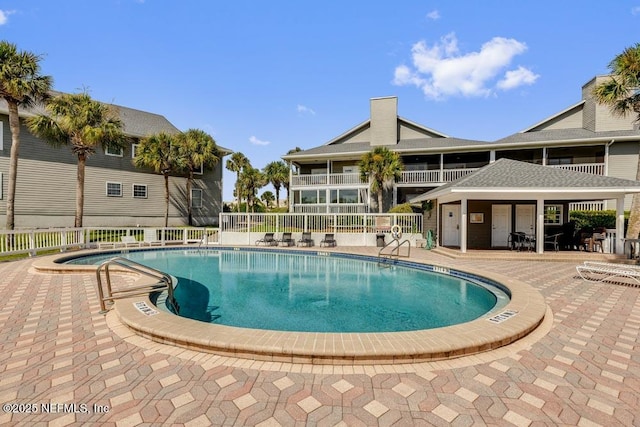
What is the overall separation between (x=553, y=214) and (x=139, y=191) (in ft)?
92.0

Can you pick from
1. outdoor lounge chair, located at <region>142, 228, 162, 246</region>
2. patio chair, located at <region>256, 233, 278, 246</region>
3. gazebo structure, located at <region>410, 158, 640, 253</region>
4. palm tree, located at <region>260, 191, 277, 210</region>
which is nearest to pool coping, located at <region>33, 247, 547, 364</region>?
gazebo structure, located at <region>410, 158, 640, 253</region>

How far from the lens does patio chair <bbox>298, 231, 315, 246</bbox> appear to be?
52.8ft

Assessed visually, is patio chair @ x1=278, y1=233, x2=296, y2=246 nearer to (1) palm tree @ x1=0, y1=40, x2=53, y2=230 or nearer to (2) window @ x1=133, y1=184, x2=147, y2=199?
→ (1) palm tree @ x1=0, y1=40, x2=53, y2=230

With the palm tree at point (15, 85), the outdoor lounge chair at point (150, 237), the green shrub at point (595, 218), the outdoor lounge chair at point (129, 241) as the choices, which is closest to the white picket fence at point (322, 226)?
the outdoor lounge chair at point (150, 237)

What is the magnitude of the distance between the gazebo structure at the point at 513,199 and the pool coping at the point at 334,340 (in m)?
8.32

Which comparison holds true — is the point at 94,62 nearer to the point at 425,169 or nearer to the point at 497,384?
the point at 497,384

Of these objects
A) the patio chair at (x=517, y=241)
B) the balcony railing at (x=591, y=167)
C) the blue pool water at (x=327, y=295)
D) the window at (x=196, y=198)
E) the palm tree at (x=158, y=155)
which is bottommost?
the blue pool water at (x=327, y=295)

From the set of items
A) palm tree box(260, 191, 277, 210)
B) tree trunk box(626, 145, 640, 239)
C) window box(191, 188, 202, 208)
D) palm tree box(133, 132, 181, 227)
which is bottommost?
tree trunk box(626, 145, 640, 239)

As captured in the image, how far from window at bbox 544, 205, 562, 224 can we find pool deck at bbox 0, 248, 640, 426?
13493mm

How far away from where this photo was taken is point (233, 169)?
4078 centimetres

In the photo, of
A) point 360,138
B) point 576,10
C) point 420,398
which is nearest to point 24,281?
point 420,398

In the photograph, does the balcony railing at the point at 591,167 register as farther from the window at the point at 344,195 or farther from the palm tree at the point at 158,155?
the palm tree at the point at 158,155

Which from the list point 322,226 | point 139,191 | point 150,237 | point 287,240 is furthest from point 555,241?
point 139,191

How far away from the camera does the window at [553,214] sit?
1524 cm
